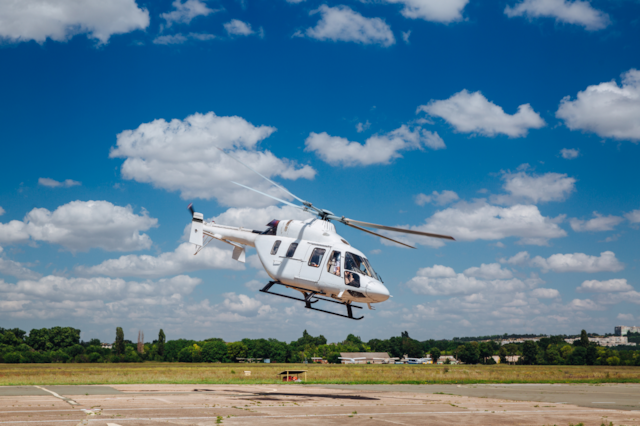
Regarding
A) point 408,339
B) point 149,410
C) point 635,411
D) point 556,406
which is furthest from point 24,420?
point 408,339

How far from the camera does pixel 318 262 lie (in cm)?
2425

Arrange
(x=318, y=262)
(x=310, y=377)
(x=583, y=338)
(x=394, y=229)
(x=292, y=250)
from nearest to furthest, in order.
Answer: (x=394, y=229), (x=318, y=262), (x=292, y=250), (x=310, y=377), (x=583, y=338)

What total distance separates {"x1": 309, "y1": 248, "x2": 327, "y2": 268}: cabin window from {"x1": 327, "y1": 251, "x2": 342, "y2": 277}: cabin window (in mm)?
528

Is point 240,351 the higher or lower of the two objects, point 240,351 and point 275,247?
the lower

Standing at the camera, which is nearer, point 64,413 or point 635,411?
point 64,413

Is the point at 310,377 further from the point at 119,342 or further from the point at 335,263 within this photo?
the point at 119,342

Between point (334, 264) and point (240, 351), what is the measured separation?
125666mm

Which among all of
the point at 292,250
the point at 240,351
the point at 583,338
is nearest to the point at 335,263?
the point at 292,250

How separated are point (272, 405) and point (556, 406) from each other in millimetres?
14402

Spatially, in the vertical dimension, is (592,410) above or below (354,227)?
below

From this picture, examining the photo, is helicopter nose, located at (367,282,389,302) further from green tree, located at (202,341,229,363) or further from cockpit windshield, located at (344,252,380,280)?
green tree, located at (202,341,229,363)

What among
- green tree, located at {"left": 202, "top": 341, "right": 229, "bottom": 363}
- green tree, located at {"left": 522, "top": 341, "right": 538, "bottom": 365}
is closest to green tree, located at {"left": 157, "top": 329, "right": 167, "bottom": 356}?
green tree, located at {"left": 202, "top": 341, "right": 229, "bottom": 363}

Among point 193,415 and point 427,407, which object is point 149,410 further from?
point 427,407

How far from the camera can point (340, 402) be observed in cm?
2411
